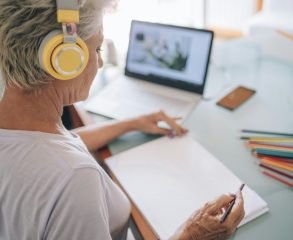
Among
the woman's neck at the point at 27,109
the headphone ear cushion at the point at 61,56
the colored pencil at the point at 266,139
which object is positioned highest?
the headphone ear cushion at the point at 61,56

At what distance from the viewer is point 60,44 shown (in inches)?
20.7

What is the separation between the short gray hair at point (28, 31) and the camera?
507 millimetres

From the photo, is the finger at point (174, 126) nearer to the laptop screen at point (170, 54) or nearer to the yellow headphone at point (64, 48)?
the laptop screen at point (170, 54)

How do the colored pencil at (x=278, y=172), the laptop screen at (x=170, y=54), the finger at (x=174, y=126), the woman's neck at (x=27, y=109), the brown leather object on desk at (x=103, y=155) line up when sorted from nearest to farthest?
the woman's neck at (x=27, y=109)
the brown leather object on desk at (x=103, y=155)
the colored pencil at (x=278, y=172)
the finger at (x=174, y=126)
the laptop screen at (x=170, y=54)

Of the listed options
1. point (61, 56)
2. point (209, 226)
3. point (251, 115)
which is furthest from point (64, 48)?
point (251, 115)

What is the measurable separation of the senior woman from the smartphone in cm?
57

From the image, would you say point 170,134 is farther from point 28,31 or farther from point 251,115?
point 28,31

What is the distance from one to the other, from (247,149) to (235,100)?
277 mm

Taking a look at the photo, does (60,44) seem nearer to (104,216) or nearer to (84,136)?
(104,216)

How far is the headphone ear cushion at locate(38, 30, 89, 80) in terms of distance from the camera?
0.52m

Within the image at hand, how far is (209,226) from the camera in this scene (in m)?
0.64

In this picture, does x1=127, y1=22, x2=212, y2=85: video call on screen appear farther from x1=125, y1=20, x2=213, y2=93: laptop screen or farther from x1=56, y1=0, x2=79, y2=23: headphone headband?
x1=56, y1=0, x2=79, y2=23: headphone headband

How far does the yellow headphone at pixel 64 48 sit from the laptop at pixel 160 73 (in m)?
0.56

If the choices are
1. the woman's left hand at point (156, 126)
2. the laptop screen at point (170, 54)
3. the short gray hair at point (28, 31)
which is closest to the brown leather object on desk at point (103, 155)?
the woman's left hand at point (156, 126)
